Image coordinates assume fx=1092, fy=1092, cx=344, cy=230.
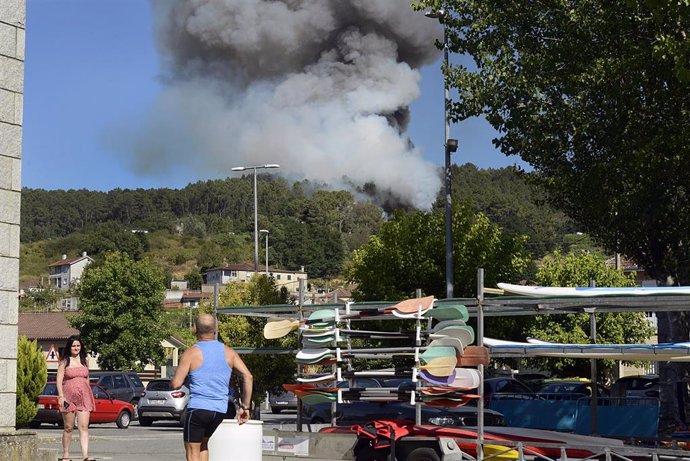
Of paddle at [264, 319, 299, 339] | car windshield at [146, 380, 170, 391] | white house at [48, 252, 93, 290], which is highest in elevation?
white house at [48, 252, 93, 290]

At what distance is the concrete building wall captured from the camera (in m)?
11.2

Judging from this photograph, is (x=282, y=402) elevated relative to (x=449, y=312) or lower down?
lower down

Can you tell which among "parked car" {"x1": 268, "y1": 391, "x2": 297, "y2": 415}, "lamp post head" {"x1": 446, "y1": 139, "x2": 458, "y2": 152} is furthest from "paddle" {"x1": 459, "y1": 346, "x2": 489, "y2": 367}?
"parked car" {"x1": 268, "y1": 391, "x2": 297, "y2": 415}

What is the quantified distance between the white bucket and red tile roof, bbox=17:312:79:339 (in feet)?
226

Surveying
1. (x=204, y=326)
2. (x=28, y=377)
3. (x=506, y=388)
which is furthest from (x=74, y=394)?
(x=506, y=388)

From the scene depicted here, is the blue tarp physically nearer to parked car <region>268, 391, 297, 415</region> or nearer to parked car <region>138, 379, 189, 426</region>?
parked car <region>138, 379, 189, 426</region>

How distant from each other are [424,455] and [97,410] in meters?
19.8

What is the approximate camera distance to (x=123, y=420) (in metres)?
32.5

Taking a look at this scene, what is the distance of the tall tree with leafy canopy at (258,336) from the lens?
2978 centimetres

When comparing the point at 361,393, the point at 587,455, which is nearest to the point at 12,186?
the point at 361,393

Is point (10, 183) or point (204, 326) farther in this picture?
point (10, 183)

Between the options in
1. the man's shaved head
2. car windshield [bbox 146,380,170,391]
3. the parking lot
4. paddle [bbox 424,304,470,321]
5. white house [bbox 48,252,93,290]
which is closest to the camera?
the man's shaved head

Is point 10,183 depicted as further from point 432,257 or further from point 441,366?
point 432,257

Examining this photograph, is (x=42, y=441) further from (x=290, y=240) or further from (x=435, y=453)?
(x=290, y=240)
